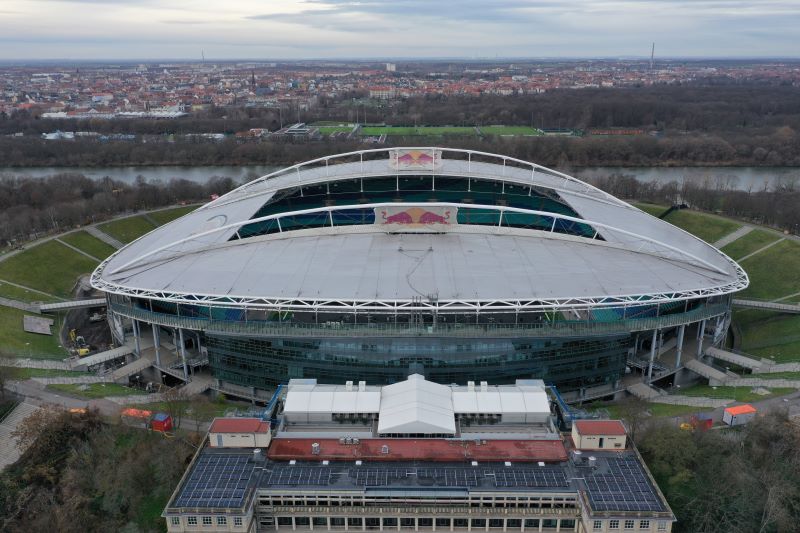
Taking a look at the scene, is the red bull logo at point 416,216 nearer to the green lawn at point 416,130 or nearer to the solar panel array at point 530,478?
the solar panel array at point 530,478

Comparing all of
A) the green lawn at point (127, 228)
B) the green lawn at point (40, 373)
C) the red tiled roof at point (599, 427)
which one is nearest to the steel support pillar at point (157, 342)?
the green lawn at point (40, 373)

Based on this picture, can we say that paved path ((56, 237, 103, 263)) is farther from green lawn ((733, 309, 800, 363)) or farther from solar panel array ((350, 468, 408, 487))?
green lawn ((733, 309, 800, 363))

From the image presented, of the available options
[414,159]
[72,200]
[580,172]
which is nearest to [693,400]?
[414,159]

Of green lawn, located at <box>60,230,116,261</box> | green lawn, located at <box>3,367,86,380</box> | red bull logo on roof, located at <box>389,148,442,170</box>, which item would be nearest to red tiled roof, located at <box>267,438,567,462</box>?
green lawn, located at <box>3,367,86,380</box>

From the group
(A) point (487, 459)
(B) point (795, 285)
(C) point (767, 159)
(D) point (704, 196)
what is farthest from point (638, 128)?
(A) point (487, 459)

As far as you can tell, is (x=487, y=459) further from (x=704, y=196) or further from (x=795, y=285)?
(x=704, y=196)

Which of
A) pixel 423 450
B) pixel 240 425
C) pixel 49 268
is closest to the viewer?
pixel 423 450

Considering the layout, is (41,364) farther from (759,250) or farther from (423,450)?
(759,250)
